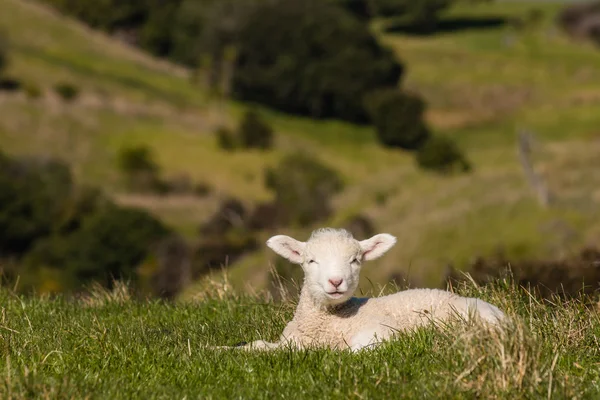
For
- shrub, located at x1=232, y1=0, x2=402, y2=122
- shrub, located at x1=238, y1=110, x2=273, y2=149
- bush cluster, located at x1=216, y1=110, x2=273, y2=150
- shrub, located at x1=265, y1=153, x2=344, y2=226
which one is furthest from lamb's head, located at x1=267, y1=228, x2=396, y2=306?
shrub, located at x1=232, y1=0, x2=402, y2=122

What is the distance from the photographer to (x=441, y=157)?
302 feet

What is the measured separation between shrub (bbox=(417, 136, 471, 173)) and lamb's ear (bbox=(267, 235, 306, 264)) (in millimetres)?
78013

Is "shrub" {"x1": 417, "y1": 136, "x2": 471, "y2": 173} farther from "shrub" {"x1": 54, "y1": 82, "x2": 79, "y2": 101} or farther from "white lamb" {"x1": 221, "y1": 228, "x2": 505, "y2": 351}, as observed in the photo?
"white lamb" {"x1": 221, "y1": 228, "x2": 505, "y2": 351}

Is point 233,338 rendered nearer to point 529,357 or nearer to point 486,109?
point 529,357

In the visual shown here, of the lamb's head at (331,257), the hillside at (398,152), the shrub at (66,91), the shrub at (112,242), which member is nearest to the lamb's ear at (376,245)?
the lamb's head at (331,257)

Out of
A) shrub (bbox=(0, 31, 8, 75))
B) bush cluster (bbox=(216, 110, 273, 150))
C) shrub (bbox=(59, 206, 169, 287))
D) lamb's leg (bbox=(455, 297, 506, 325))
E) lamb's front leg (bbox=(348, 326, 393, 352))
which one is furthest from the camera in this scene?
shrub (bbox=(0, 31, 8, 75))

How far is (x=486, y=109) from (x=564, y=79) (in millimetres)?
10661

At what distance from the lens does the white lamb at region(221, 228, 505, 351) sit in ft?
27.5

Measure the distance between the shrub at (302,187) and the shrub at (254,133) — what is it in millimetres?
5561

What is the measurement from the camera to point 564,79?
402 feet

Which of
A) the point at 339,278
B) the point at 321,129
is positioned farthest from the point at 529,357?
the point at 321,129

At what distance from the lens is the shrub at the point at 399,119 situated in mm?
109500

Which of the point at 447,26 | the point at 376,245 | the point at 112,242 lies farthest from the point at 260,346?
the point at 447,26

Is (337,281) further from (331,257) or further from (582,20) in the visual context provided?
(582,20)
